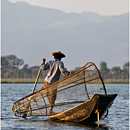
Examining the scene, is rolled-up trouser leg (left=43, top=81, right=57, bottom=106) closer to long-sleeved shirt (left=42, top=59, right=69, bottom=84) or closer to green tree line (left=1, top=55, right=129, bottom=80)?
long-sleeved shirt (left=42, top=59, right=69, bottom=84)

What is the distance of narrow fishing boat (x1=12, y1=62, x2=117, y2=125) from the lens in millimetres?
13508

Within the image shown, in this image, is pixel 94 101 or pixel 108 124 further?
pixel 108 124

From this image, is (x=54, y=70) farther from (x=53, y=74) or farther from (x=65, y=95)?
(x=65, y=95)

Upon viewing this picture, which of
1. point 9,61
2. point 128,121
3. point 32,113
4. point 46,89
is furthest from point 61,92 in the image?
point 9,61

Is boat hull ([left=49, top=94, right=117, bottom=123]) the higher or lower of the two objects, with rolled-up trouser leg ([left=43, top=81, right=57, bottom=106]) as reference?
lower

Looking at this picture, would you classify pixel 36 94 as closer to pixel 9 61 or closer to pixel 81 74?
pixel 81 74

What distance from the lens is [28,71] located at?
14712cm

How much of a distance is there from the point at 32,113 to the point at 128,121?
375cm

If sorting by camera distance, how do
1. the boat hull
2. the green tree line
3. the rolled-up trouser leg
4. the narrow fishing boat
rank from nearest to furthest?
the boat hull < the narrow fishing boat < the rolled-up trouser leg < the green tree line

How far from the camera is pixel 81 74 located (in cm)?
1501

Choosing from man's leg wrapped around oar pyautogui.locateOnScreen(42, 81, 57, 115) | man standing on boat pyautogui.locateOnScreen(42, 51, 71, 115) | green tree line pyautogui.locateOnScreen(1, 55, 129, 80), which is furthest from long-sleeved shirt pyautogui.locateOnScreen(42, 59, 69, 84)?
green tree line pyautogui.locateOnScreen(1, 55, 129, 80)

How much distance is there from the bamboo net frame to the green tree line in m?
74.6

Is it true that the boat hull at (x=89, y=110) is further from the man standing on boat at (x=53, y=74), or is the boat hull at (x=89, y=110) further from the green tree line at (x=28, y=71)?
the green tree line at (x=28, y=71)

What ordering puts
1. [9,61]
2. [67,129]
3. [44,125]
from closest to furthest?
[67,129], [44,125], [9,61]
